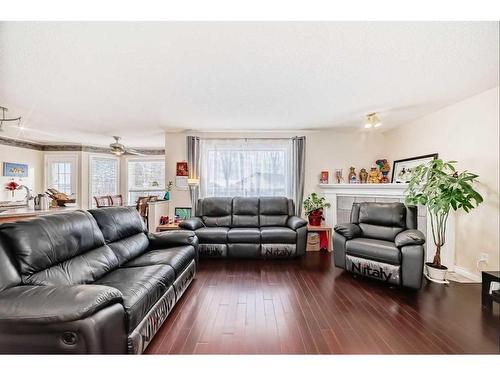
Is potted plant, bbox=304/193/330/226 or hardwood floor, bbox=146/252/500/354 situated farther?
potted plant, bbox=304/193/330/226

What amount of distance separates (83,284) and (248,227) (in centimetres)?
264

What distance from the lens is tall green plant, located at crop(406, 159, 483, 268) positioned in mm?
2496

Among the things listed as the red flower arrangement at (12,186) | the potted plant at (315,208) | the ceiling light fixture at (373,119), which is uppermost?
the ceiling light fixture at (373,119)

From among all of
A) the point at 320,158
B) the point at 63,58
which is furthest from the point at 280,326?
the point at 320,158

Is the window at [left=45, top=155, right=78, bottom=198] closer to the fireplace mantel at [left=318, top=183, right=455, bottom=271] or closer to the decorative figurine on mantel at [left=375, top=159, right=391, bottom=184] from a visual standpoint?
the fireplace mantel at [left=318, top=183, right=455, bottom=271]

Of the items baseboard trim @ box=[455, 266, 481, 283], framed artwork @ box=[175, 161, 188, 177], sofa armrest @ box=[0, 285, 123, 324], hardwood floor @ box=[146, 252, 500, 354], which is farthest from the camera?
framed artwork @ box=[175, 161, 188, 177]

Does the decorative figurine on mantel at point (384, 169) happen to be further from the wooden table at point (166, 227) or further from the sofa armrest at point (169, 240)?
the wooden table at point (166, 227)

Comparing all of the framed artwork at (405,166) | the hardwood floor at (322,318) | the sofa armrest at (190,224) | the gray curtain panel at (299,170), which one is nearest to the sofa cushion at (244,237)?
the sofa armrest at (190,224)

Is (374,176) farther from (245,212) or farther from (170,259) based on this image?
(170,259)

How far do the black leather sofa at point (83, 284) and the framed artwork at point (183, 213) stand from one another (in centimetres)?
186

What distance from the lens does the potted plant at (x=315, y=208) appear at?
13.9 feet

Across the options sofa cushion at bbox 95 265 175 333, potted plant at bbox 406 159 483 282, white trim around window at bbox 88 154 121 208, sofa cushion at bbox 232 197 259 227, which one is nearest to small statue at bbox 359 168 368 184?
potted plant at bbox 406 159 483 282

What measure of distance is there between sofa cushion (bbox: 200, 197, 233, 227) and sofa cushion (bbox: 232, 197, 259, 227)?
11 cm

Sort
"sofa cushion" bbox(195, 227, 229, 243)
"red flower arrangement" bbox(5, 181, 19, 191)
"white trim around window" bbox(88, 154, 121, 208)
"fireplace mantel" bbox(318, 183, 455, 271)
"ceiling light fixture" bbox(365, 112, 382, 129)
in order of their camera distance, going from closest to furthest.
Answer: "fireplace mantel" bbox(318, 183, 455, 271) → "ceiling light fixture" bbox(365, 112, 382, 129) → "sofa cushion" bbox(195, 227, 229, 243) → "red flower arrangement" bbox(5, 181, 19, 191) → "white trim around window" bbox(88, 154, 121, 208)
